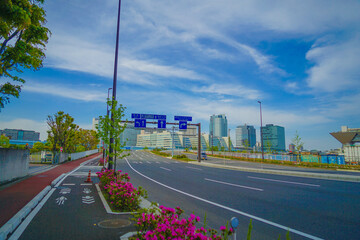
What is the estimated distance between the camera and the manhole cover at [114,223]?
5602 mm

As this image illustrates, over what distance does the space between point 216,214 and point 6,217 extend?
7190 millimetres

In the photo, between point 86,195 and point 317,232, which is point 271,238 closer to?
point 317,232

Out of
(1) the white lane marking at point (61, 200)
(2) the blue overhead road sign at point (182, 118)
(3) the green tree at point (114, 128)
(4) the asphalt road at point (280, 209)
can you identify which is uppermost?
(2) the blue overhead road sign at point (182, 118)

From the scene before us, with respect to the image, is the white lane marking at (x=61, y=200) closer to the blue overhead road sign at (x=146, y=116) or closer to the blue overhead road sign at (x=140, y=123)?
the blue overhead road sign at (x=140, y=123)

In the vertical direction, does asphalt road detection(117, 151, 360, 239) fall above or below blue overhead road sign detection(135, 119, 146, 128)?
below

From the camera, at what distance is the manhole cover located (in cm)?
560

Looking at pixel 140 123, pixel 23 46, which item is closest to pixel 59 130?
pixel 140 123

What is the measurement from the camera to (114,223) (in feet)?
19.1

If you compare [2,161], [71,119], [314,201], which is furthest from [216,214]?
[71,119]

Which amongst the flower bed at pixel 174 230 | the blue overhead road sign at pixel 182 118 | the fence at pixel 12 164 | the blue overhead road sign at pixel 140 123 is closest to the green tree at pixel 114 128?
the flower bed at pixel 174 230

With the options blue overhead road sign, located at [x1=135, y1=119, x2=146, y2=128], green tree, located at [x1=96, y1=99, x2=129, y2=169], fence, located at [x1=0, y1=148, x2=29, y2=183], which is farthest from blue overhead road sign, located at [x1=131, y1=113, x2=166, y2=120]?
green tree, located at [x1=96, y1=99, x2=129, y2=169]

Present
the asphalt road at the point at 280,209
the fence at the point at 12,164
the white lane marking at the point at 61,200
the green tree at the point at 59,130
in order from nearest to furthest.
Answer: the asphalt road at the point at 280,209, the white lane marking at the point at 61,200, the fence at the point at 12,164, the green tree at the point at 59,130

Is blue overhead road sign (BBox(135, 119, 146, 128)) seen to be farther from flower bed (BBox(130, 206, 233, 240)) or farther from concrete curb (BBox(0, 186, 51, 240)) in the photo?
flower bed (BBox(130, 206, 233, 240))

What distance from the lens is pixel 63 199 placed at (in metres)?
8.91
